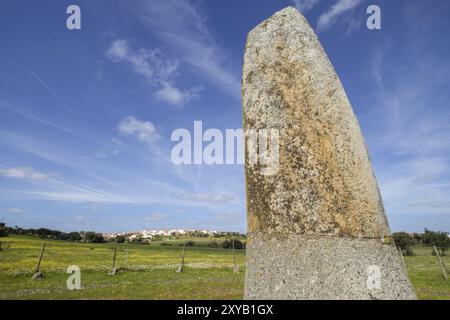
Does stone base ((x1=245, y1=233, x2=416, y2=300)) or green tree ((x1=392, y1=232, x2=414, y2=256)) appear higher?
green tree ((x1=392, y1=232, x2=414, y2=256))

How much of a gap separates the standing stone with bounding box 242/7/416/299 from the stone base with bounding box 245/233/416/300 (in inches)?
0.5

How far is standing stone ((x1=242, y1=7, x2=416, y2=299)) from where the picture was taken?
4727mm

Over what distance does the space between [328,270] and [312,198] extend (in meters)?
0.93

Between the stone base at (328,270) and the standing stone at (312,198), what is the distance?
12mm

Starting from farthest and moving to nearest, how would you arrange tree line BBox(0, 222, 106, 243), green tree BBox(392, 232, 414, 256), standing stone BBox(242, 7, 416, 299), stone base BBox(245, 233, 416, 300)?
tree line BBox(0, 222, 106, 243) < green tree BBox(392, 232, 414, 256) < standing stone BBox(242, 7, 416, 299) < stone base BBox(245, 233, 416, 300)

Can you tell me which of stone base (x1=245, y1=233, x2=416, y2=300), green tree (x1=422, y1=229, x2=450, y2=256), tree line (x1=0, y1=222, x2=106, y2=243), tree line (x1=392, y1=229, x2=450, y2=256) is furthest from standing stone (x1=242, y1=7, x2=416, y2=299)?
tree line (x1=0, y1=222, x2=106, y2=243)

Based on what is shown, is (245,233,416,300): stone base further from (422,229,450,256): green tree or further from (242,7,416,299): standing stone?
(422,229,450,256): green tree

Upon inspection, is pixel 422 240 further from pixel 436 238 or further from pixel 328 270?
pixel 328 270

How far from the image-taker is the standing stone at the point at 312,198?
4727 mm

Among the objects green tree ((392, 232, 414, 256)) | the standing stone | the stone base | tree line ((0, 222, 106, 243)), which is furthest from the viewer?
tree line ((0, 222, 106, 243))

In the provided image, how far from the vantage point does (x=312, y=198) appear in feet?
16.4

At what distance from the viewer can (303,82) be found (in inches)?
213

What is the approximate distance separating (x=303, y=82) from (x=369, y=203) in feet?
6.25

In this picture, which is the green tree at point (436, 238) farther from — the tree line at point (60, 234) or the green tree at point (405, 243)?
the tree line at point (60, 234)
